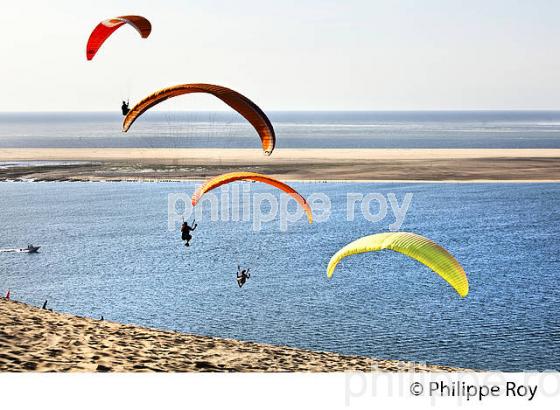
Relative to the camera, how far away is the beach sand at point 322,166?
265ft

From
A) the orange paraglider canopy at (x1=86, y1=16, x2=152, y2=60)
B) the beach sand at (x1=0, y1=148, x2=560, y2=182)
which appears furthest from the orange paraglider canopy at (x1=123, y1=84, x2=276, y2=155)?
the beach sand at (x1=0, y1=148, x2=560, y2=182)

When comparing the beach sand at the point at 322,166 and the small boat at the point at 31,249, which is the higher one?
the beach sand at the point at 322,166

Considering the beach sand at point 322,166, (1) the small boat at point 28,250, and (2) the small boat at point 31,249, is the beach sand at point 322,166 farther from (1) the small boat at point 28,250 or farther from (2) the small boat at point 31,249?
(2) the small boat at point 31,249

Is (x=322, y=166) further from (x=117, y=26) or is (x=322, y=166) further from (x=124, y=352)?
(x=124, y=352)

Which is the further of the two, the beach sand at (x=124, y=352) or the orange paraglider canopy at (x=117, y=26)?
the orange paraglider canopy at (x=117, y=26)

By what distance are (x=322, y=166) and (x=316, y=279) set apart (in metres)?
54.6

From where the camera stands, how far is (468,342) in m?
25.8

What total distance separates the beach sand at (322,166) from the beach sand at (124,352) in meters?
59.9

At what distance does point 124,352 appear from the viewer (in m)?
14.8

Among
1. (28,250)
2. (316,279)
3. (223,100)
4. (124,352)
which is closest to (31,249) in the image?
(28,250)

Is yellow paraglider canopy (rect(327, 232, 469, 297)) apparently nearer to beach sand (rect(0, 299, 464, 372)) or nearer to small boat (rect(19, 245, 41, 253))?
beach sand (rect(0, 299, 464, 372))

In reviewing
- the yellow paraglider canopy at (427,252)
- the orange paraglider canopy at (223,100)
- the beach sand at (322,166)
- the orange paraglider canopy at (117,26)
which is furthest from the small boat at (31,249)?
the yellow paraglider canopy at (427,252)
